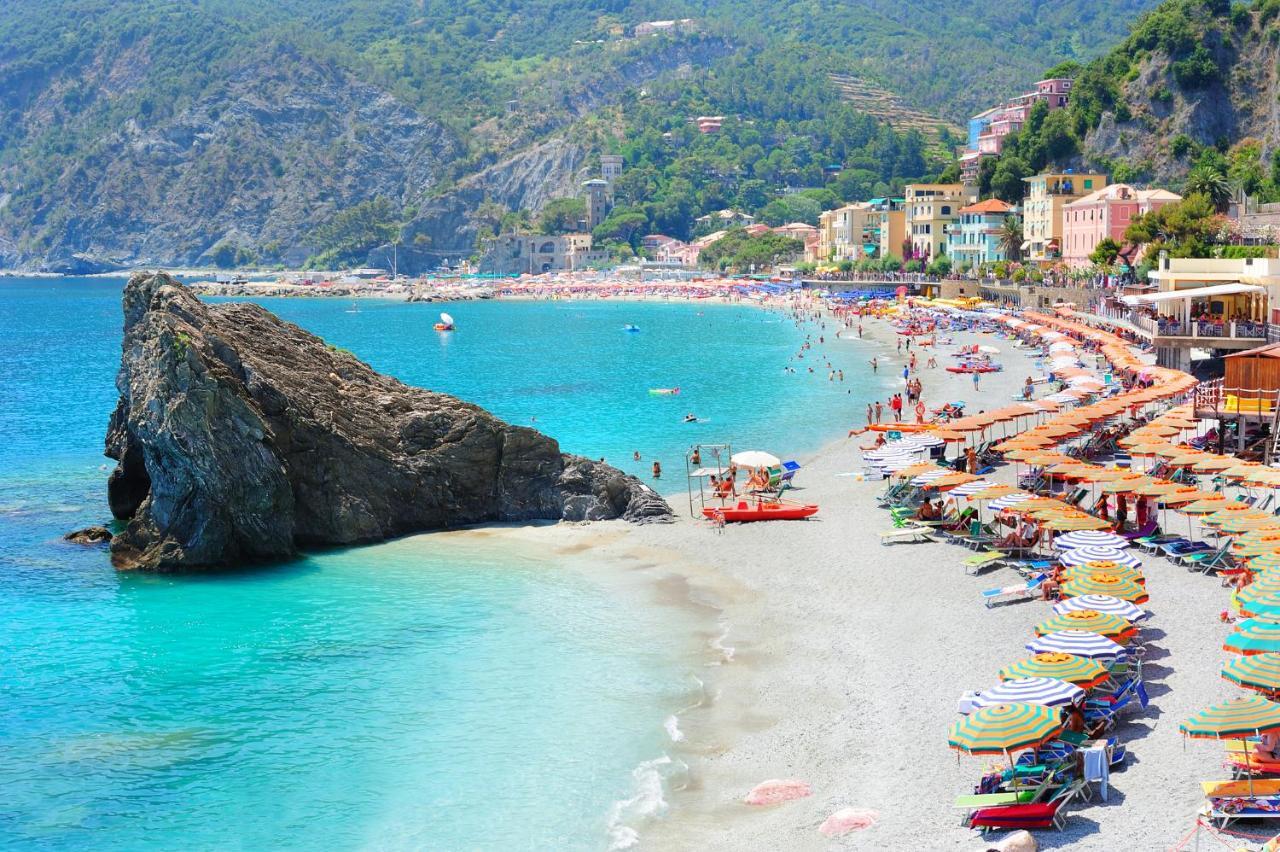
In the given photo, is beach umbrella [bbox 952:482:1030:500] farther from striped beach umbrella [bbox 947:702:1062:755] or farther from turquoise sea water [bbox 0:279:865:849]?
striped beach umbrella [bbox 947:702:1062:755]

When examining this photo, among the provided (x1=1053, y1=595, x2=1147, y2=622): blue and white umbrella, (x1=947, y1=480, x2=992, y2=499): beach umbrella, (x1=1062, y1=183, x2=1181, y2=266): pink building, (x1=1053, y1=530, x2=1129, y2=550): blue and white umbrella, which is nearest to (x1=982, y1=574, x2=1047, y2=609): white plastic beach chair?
(x1=1053, y1=530, x2=1129, y2=550): blue and white umbrella

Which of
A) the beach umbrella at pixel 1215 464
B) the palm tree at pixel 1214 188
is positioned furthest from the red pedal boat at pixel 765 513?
the palm tree at pixel 1214 188

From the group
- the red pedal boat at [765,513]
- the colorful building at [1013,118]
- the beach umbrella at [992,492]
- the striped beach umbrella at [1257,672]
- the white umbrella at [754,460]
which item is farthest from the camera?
the colorful building at [1013,118]

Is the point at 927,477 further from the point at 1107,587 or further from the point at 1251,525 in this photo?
the point at 1107,587

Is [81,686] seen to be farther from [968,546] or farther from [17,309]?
[17,309]

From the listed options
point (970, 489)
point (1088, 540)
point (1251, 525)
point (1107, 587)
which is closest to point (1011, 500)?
point (970, 489)

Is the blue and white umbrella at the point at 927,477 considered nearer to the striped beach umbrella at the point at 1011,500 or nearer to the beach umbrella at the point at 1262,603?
the striped beach umbrella at the point at 1011,500
